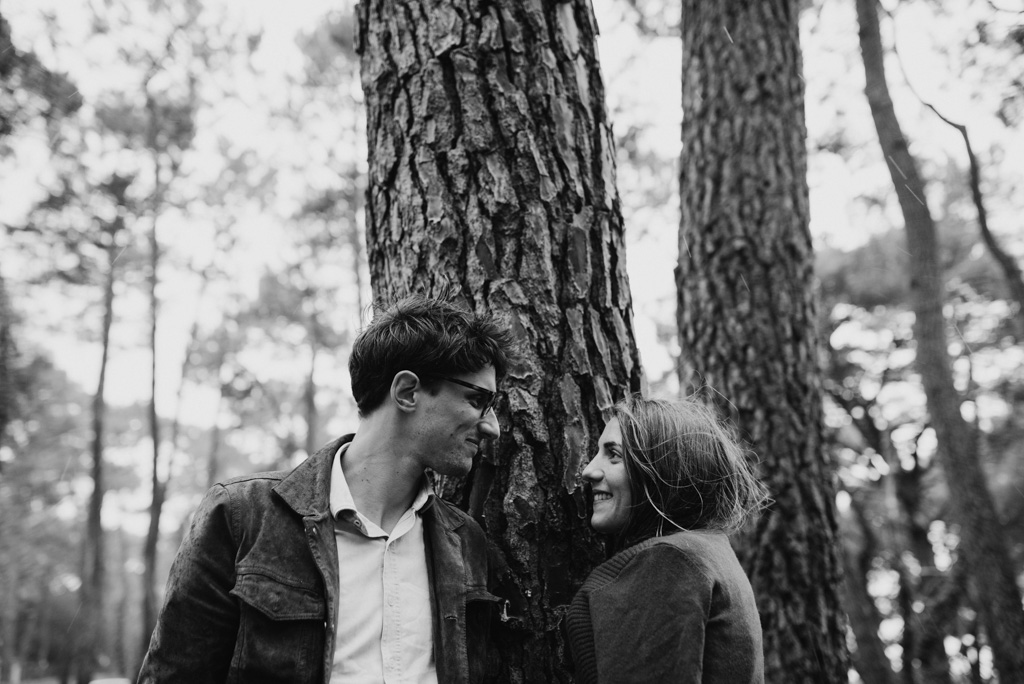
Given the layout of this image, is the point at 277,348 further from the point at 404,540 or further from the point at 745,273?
the point at 404,540

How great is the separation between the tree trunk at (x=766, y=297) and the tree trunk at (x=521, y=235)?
1.38 meters

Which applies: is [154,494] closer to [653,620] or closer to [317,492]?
[317,492]

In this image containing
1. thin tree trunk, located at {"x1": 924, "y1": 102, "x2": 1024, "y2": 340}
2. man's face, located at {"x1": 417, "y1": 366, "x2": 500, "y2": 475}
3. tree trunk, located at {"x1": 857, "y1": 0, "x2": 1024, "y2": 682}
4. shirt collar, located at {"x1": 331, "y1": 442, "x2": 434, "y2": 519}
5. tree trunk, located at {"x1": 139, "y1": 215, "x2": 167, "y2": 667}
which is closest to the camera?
shirt collar, located at {"x1": 331, "y1": 442, "x2": 434, "y2": 519}

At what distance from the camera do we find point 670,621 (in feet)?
6.16

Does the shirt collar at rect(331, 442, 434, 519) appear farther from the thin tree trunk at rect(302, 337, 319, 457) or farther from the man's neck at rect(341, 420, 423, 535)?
the thin tree trunk at rect(302, 337, 319, 457)

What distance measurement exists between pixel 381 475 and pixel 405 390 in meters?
0.26

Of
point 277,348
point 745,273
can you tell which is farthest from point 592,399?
point 277,348

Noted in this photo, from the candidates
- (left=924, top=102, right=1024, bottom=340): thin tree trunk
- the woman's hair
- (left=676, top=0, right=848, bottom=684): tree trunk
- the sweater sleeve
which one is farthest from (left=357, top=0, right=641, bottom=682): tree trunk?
(left=924, top=102, right=1024, bottom=340): thin tree trunk

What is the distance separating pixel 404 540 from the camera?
2170 mm

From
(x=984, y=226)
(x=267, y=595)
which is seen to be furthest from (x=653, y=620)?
(x=984, y=226)

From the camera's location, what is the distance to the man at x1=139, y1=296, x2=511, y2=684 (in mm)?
1856

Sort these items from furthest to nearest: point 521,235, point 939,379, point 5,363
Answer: point 5,363 < point 939,379 < point 521,235

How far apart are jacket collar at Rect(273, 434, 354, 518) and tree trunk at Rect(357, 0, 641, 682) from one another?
0.53 m

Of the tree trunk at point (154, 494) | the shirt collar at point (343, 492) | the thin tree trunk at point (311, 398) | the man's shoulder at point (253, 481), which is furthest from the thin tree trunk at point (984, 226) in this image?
the thin tree trunk at point (311, 398)
